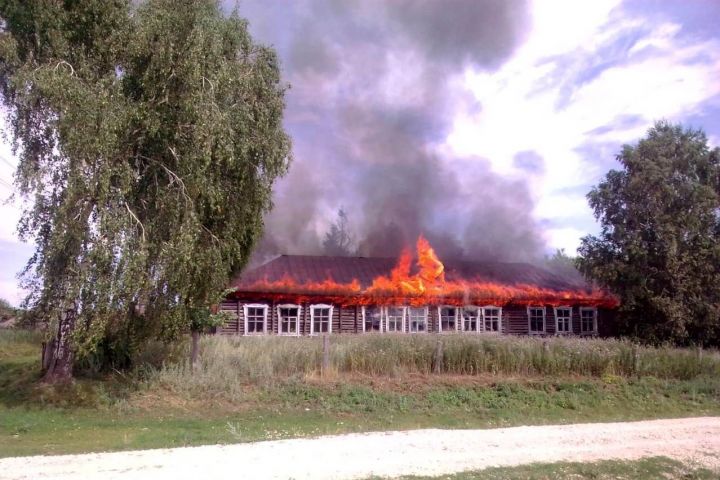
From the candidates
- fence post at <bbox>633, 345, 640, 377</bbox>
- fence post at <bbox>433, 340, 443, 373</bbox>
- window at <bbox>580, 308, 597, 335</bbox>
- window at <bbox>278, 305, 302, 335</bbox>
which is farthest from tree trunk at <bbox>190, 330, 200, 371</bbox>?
window at <bbox>580, 308, 597, 335</bbox>

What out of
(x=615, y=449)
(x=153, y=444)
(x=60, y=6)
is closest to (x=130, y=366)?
(x=153, y=444)

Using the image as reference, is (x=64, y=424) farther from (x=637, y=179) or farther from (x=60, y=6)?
(x=637, y=179)

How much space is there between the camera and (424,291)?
2788cm

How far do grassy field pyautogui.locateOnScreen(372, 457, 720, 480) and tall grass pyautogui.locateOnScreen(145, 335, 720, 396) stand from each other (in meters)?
8.50

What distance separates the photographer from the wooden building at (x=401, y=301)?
2736 cm

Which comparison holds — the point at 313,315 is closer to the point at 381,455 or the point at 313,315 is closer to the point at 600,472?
the point at 381,455

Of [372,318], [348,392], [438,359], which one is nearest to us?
[348,392]

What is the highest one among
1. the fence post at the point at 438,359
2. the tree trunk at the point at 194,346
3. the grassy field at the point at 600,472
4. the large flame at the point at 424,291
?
the large flame at the point at 424,291

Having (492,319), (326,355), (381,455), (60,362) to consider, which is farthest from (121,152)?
(492,319)

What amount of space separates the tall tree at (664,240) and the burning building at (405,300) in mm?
2711

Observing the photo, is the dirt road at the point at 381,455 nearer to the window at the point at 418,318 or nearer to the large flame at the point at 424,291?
the large flame at the point at 424,291

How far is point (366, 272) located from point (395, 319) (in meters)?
3.17

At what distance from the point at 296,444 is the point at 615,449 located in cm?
557

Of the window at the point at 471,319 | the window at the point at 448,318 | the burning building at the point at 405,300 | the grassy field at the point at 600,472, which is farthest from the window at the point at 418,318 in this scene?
the grassy field at the point at 600,472
